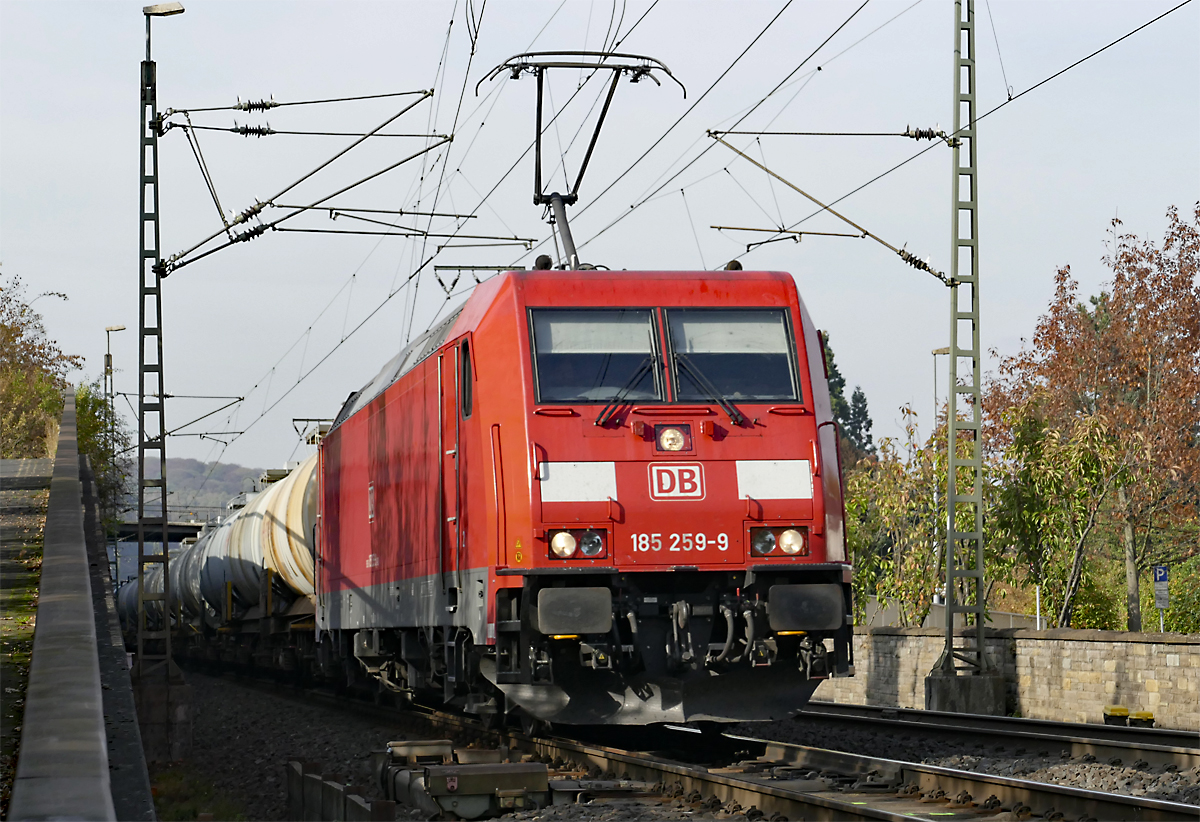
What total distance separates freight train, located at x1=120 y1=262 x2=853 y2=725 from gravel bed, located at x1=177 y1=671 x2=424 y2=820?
177 centimetres

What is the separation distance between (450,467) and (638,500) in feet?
6.88

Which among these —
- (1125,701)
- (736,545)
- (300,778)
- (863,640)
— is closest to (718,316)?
(736,545)

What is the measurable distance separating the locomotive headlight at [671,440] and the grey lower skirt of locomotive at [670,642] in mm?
951

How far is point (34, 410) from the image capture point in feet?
143

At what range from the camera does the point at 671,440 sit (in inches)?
410

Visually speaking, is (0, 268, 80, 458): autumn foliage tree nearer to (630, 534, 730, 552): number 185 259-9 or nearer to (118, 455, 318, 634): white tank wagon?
(118, 455, 318, 634): white tank wagon

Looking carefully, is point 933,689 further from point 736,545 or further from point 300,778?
point 300,778

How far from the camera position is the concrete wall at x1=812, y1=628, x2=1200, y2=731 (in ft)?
47.1

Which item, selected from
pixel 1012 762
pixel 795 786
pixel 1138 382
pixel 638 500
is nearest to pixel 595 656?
pixel 638 500

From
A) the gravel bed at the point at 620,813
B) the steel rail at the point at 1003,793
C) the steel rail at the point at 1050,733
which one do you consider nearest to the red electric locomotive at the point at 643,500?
the steel rail at the point at 1003,793

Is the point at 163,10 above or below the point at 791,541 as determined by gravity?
above

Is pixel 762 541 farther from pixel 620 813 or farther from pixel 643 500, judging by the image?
pixel 620 813

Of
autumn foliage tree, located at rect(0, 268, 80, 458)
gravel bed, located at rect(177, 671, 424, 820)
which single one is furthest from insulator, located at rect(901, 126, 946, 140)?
autumn foliage tree, located at rect(0, 268, 80, 458)

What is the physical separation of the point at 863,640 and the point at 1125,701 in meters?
6.28
